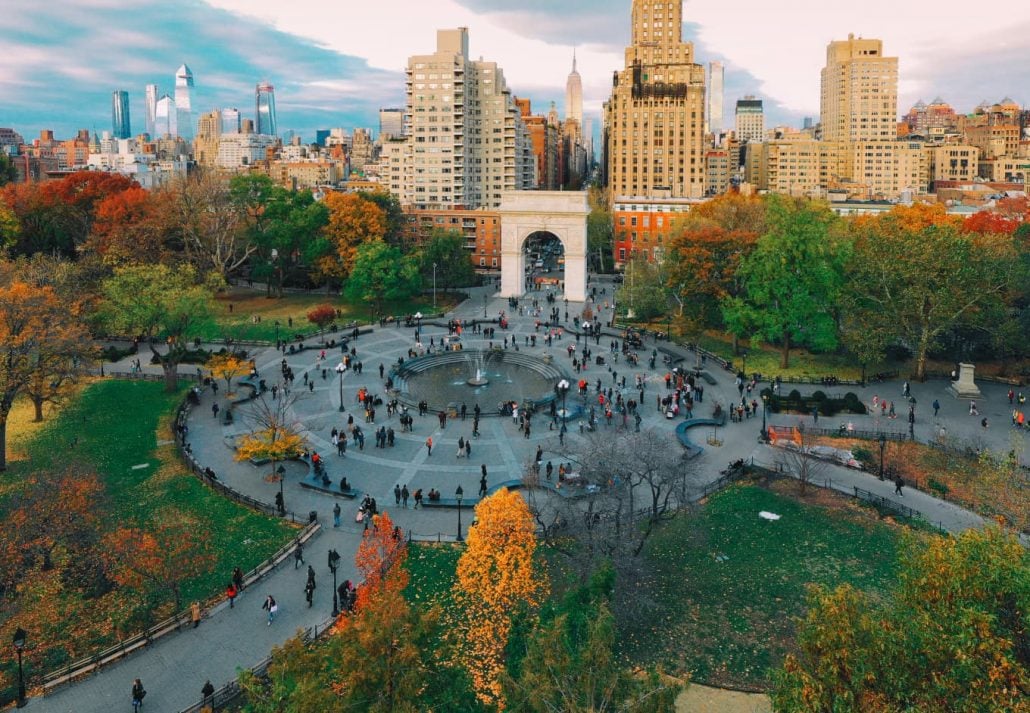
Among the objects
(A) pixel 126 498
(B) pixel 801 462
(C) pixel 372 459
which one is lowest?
(A) pixel 126 498

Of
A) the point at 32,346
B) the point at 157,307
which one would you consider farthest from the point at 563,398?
the point at 32,346

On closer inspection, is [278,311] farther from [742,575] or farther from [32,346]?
[742,575]

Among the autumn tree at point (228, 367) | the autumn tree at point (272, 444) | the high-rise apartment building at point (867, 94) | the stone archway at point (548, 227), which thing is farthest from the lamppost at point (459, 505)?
the high-rise apartment building at point (867, 94)

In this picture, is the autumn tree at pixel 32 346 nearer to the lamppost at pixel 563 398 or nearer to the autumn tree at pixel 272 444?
the autumn tree at pixel 272 444

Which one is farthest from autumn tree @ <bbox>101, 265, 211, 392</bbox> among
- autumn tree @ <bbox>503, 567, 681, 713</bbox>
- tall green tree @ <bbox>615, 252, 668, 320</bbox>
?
autumn tree @ <bbox>503, 567, 681, 713</bbox>

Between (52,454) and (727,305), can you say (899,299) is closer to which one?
(727,305)

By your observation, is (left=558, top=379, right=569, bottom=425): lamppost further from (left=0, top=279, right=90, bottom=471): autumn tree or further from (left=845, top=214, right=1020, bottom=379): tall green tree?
(left=0, top=279, right=90, bottom=471): autumn tree

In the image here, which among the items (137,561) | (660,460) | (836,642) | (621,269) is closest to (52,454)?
(137,561)
